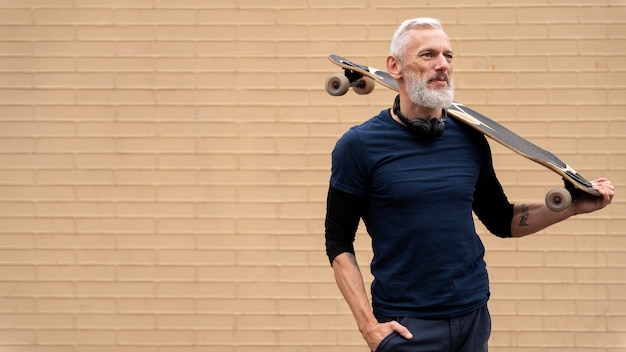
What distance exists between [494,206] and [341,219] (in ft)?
2.28

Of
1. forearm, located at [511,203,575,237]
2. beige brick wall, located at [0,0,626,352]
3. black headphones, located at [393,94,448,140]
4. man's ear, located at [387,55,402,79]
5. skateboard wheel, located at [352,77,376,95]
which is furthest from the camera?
beige brick wall, located at [0,0,626,352]

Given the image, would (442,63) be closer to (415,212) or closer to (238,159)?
(415,212)

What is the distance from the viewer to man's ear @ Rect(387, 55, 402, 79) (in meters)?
3.90

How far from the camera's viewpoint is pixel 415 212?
373 cm

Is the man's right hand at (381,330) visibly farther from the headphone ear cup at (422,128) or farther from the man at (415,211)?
the headphone ear cup at (422,128)

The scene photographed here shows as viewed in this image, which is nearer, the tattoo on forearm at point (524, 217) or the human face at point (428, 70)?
the human face at point (428, 70)

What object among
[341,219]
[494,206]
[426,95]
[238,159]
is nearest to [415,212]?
[341,219]

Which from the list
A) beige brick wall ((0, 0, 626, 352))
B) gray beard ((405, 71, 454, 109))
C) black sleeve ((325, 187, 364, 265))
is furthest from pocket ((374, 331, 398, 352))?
beige brick wall ((0, 0, 626, 352))

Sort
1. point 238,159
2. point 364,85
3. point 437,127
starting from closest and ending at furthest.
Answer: point 437,127, point 364,85, point 238,159

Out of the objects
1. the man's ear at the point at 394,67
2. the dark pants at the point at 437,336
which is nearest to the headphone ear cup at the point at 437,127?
the man's ear at the point at 394,67

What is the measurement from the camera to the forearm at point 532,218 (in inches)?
158

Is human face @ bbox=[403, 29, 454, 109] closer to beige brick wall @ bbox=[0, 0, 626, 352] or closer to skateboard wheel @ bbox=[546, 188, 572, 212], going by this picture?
skateboard wheel @ bbox=[546, 188, 572, 212]

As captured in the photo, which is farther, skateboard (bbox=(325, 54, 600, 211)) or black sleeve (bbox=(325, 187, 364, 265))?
black sleeve (bbox=(325, 187, 364, 265))

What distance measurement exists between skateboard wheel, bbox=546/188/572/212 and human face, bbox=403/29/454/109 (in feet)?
1.67
